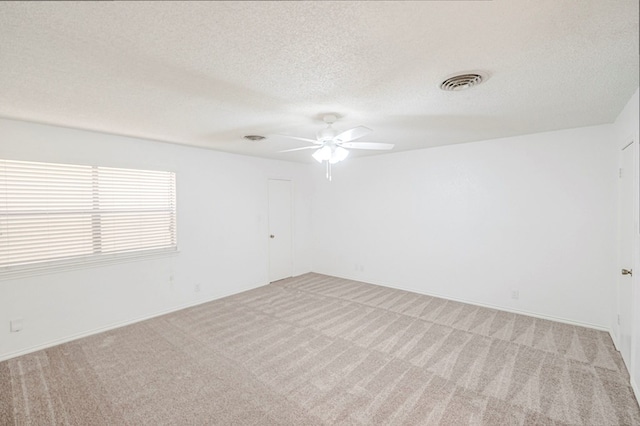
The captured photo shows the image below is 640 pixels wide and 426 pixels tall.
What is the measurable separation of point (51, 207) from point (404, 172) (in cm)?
504

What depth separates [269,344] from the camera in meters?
3.17

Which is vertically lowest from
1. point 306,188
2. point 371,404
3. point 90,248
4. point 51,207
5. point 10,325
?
point 371,404

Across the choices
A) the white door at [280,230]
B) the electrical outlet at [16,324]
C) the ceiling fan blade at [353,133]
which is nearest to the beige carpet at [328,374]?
the electrical outlet at [16,324]

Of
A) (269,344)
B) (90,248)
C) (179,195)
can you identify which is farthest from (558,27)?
(90,248)

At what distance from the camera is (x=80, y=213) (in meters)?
3.38

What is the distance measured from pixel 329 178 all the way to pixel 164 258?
2.88m

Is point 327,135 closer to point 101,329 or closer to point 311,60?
point 311,60

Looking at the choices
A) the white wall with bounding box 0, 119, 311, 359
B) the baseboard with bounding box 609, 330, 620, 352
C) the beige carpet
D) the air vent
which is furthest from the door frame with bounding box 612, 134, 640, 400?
the white wall with bounding box 0, 119, 311, 359

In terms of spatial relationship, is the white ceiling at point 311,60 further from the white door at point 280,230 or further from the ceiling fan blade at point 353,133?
the white door at point 280,230

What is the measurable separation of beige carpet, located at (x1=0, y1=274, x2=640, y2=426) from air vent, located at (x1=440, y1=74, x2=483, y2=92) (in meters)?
2.51

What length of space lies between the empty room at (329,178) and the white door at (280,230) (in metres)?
0.35

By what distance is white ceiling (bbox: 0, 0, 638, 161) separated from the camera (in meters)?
1.32

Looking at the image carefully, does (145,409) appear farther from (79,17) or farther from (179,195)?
(179,195)

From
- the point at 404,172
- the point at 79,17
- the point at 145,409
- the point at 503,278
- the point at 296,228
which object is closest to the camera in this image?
the point at 79,17
